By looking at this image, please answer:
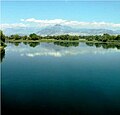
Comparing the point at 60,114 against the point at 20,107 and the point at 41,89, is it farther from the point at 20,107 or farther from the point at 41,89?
the point at 41,89

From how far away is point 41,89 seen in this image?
2150 centimetres

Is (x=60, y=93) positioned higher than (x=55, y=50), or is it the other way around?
(x=60, y=93)

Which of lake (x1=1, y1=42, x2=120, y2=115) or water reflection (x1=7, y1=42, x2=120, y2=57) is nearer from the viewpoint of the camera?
lake (x1=1, y1=42, x2=120, y2=115)

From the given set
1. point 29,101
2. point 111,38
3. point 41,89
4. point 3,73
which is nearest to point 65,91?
point 41,89

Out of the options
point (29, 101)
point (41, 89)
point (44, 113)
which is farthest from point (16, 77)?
point (44, 113)

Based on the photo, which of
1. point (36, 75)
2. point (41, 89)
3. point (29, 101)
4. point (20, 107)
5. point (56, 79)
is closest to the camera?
point (20, 107)

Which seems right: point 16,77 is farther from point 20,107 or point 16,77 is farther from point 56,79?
point 20,107

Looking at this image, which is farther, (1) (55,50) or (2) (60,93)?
(1) (55,50)

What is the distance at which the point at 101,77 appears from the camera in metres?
28.0

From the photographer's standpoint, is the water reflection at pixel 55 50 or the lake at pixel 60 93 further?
the water reflection at pixel 55 50

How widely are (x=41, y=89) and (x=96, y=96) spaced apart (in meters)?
4.78

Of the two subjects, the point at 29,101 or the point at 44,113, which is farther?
the point at 29,101

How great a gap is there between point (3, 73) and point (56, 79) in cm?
650

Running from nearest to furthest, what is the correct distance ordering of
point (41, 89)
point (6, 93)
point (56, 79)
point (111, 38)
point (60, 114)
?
point (60, 114) < point (6, 93) < point (41, 89) < point (56, 79) < point (111, 38)
